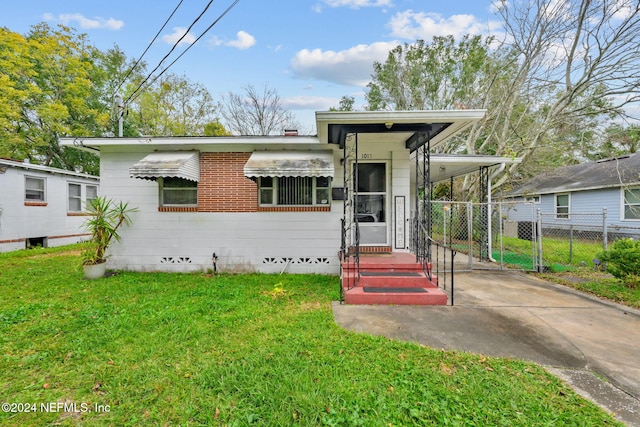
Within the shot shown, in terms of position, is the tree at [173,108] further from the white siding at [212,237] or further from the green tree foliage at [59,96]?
the white siding at [212,237]

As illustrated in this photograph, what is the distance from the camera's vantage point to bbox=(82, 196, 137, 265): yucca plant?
641cm

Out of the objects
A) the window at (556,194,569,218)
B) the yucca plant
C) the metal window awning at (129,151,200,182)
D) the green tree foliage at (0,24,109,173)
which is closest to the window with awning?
the metal window awning at (129,151,200,182)

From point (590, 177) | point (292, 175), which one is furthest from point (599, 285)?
point (590, 177)

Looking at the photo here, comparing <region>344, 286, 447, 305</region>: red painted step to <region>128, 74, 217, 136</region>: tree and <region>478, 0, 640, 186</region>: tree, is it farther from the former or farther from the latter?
<region>128, 74, 217, 136</region>: tree

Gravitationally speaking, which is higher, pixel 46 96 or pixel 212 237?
pixel 46 96

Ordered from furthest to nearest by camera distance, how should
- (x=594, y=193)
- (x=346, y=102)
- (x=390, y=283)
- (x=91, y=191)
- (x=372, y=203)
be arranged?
(x=346, y=102), (x=594, y=193), (x=91, y=191), (x=372, y=203), (x=390, y=283)

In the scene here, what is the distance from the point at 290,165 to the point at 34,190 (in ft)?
38.6

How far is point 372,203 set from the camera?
22.2 feet

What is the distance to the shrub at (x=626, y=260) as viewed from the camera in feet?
17.5

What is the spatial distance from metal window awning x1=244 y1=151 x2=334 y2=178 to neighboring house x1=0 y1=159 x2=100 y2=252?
9431 millimetres

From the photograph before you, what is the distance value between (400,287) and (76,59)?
21.9 m

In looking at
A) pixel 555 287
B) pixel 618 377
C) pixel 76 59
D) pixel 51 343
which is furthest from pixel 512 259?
pixel 76 59

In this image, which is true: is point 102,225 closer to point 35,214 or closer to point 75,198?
point 35,214

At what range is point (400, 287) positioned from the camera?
5.08 meters
